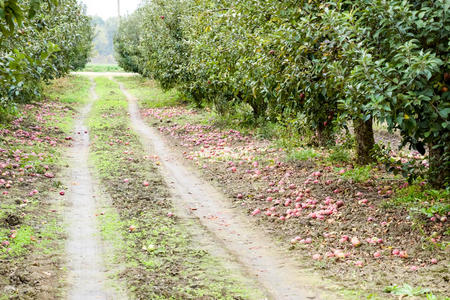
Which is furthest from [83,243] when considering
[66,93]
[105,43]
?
[105,43]

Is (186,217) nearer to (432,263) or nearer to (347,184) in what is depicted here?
(347,184)

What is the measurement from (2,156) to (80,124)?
7.82 m

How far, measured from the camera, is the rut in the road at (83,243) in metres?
5.17

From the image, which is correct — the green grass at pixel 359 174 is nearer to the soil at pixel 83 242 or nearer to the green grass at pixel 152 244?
the green grass at pixel 152 244

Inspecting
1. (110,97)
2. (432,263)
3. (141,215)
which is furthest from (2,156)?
(110,97)

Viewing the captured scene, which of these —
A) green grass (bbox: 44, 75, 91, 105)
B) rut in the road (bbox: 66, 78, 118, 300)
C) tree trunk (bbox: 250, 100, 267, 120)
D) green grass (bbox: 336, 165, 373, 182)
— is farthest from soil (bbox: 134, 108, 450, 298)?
green grass (bbox: 44, 75, 91, 105)

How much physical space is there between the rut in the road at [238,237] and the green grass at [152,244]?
0.35 meters

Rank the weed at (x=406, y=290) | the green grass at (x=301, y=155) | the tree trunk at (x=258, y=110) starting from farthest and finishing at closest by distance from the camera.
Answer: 1. the tree trunk at (x=258, y=110)
2. the green grass at (x=301, y=155)
3. the weed at (x=406, y=290)

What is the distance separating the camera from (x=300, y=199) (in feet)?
27.2

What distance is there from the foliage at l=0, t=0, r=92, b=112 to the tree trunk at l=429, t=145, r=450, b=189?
589 cm

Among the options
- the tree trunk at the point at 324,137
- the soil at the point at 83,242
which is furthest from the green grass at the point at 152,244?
the tree trunk at the point at 324,137

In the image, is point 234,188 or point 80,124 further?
point 80,124

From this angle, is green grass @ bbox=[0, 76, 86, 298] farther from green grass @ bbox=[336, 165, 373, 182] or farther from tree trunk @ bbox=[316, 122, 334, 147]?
tree trunk @ bbox=[316, 122, 334, 147]

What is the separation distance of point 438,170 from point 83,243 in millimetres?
5643
